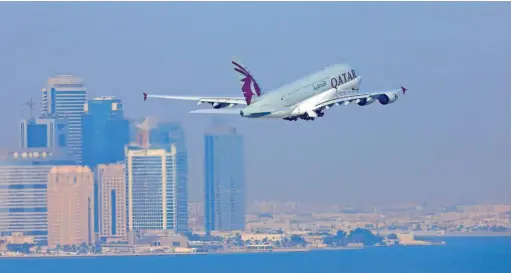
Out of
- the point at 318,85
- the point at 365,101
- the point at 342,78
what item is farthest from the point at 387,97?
the point at 342,78

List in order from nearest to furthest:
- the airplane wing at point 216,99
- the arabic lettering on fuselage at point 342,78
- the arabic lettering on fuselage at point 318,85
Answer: the airplane wing at point 216,99 < the arabic lettering on fuselage at point 318,85 < the arabic lettering on fuselage at point 342,78

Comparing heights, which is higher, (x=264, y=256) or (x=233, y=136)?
(x=233, y=136)

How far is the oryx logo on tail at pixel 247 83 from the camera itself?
204ft

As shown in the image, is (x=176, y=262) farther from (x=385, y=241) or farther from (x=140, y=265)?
(x=385, y=241)

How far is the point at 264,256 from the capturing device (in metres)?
198

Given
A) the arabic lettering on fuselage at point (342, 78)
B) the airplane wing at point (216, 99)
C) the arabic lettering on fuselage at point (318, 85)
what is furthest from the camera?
the arabic lettering on fuselage at point (342, 78)

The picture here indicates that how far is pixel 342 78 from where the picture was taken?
6325 cm

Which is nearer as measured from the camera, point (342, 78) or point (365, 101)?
point (365, 101)

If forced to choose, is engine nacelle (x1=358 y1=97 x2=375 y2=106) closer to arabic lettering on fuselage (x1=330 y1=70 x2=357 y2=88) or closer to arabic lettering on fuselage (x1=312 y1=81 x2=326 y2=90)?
arabic lettering on fuselage (x1=312 y1=81 x2=326 y2=90)

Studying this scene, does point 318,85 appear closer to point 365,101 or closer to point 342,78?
point 342,78

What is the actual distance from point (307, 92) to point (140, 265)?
133m

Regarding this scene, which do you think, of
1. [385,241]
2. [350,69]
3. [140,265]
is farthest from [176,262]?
[350,69]

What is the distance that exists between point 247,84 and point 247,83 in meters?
0.05

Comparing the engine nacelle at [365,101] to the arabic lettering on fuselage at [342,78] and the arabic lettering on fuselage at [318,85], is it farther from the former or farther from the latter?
the arabic lettering on fuselage at [342,78]
